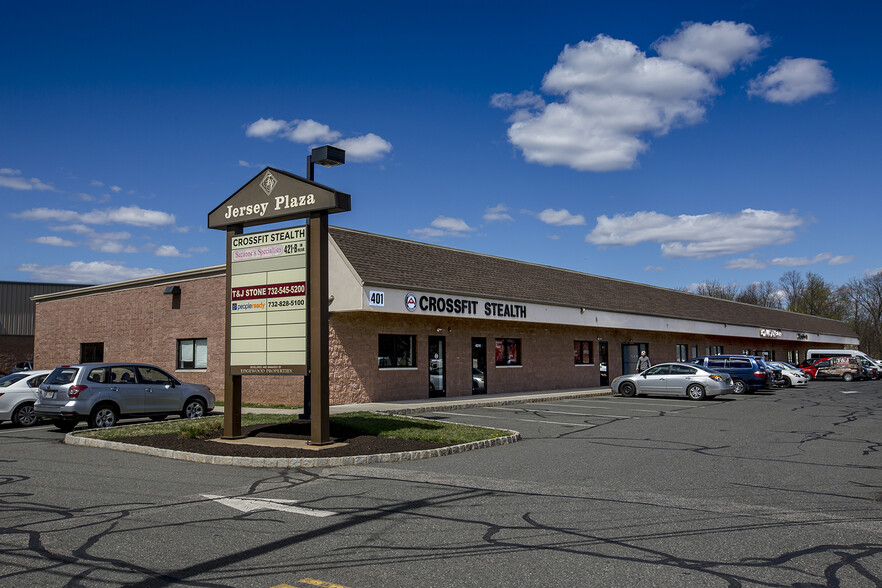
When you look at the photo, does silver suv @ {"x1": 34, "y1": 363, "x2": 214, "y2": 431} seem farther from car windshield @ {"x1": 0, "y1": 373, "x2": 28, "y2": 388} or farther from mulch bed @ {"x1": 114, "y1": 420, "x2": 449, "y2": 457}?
mulch bed @ {"x1": 114, "y1": 420, "x2": 449, "y2": 457}

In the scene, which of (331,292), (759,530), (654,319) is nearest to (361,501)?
(759,530)

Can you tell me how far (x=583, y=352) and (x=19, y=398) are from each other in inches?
949

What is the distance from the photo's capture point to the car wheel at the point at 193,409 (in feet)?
60.8

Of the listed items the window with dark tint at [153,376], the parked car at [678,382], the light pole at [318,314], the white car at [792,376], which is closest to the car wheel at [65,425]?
the window with dark tint at [153,376]

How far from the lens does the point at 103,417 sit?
16.6 meters

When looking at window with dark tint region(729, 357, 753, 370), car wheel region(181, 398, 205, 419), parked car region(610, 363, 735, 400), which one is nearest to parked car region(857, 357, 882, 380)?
window with dark tint region(729, 357, 753, 370)

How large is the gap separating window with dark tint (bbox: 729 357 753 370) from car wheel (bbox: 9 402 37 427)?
26747mm

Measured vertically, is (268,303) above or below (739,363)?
above

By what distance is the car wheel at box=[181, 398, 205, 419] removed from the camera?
18547mm

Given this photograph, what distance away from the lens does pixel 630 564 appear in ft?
19.5

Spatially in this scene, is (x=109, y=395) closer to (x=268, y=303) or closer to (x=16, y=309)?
(x=268, y=303)

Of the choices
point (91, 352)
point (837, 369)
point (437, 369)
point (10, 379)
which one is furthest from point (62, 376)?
point (837, 369)

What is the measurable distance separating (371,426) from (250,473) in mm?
4867

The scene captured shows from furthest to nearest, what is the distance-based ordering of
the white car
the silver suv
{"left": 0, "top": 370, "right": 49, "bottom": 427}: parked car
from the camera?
the white car → {"left": 0, "top": 370, "right": 49, "bottom": 427}: parked car → the silver suv
